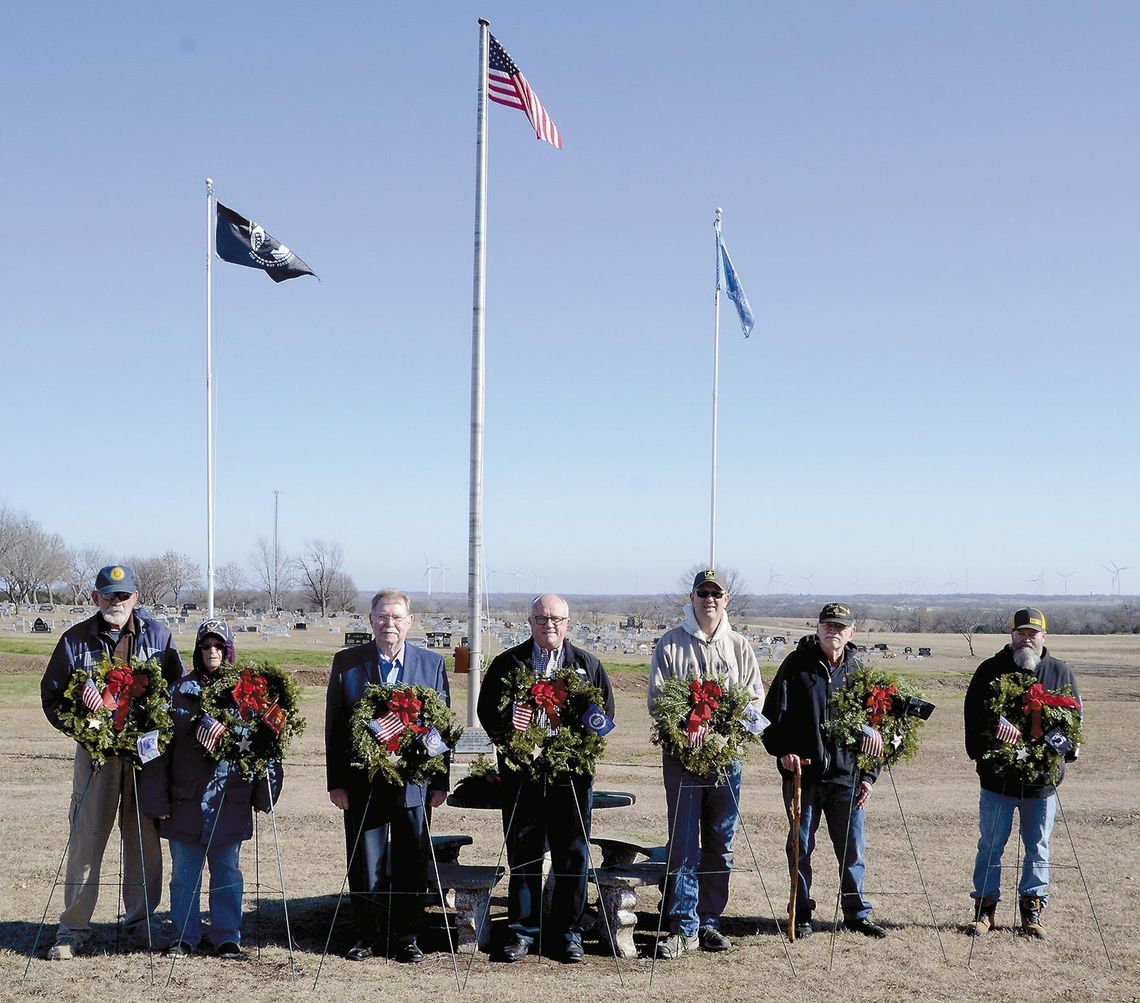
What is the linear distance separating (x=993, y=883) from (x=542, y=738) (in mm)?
3609

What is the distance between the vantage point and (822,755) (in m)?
7.93

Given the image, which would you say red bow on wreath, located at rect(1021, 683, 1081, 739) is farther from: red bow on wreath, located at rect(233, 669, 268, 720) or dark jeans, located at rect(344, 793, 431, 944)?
red bow on wreath, located at rect(233, 669, 268, 720)

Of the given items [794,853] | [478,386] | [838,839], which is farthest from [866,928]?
[478,386]

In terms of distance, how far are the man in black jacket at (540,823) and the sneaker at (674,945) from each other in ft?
1.77

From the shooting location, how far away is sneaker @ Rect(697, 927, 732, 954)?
773cm

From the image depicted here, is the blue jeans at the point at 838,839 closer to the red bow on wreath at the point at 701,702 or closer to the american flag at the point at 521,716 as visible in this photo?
the red bow on wreath at the point at 701,702

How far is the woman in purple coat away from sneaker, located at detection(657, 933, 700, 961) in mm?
2801

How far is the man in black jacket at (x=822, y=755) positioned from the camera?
795cm

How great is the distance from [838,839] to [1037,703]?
1738 millimetres

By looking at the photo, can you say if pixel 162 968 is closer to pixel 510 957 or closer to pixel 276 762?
pixel 276 762

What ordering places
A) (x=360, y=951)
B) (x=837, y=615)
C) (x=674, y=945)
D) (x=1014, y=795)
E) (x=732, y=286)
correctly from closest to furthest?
1. (x=360, y=951)
2. (x=674, y=945)
3. (x=837, y=615)
4. (x=1014, y=795)
5. (x=732, y=286)

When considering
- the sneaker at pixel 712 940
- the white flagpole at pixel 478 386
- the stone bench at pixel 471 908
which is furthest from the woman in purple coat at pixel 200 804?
the white flagpole at pixel 478 386

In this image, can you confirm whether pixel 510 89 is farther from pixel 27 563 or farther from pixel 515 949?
pixel 27 563

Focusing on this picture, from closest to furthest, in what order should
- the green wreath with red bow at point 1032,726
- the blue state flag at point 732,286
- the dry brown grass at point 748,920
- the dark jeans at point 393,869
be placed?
1. the dry brown grass at point 748,920
2. the dark jeans at point 393,869
3. the green wreath with red bow at point 1032,726
4. the blue state flag at point 732,286
